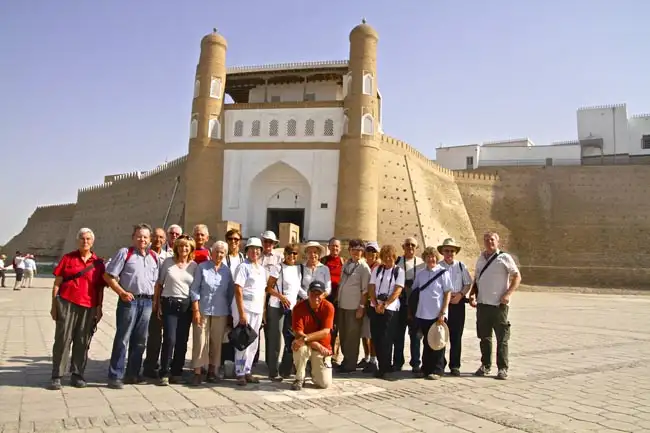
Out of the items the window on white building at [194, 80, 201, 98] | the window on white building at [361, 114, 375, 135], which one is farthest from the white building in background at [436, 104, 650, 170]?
the window on white building at [194, 80, 201, 98]

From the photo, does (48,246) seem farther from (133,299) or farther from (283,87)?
(133,299)

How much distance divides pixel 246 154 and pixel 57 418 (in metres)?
21.3

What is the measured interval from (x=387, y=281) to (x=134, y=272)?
2694mm

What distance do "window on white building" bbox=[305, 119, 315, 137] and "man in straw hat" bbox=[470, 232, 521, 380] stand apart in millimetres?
18818

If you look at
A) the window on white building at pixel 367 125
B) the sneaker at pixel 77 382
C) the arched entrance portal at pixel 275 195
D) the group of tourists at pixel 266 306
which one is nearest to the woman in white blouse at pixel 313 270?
the group of tourists at pixel 266 306

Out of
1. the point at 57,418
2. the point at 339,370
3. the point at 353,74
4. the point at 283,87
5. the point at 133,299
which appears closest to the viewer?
the point at 57,418

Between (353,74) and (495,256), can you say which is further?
(353,74)

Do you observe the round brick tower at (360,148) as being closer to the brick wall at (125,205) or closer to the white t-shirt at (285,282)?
the brick wall at (125,205)

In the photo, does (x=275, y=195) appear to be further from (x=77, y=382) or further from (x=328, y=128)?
(x=77, y=382)

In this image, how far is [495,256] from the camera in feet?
19.4

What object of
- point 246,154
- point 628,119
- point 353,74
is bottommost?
point 246,154

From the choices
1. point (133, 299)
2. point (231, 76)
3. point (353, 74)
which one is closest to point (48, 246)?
point (231, 76)

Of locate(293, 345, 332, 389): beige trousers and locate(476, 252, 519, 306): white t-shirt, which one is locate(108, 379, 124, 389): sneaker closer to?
locate(293, 345, 332, 389): beige trousers

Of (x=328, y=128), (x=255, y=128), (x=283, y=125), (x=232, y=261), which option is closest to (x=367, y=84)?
(x=328, y=128)
